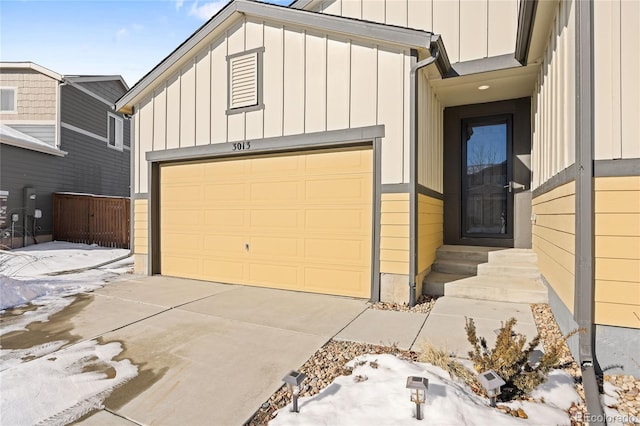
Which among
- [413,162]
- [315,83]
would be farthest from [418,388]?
[315,83]

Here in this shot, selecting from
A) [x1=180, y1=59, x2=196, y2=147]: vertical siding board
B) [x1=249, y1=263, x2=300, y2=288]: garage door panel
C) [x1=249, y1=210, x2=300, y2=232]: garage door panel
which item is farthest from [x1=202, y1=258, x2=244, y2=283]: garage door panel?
[x1=180, y1=59, x2=196, y2=147]: vertical siding board

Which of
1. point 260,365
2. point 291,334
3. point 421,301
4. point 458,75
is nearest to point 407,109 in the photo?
point 458,75

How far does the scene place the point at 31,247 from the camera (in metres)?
10.2

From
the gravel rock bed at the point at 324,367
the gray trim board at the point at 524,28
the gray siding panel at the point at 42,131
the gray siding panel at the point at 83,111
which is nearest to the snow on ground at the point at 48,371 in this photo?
the gravel rock bed at the point at 324,367

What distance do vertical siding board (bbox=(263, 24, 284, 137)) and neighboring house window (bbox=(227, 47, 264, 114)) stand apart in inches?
5.7

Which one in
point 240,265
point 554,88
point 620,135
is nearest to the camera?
point 620,135

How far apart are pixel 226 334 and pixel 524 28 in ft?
18.1

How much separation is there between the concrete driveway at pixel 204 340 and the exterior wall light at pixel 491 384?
4.88 feet

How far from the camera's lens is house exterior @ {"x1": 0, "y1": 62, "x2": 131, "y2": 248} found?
33.7 feet

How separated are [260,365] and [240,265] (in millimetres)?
3396

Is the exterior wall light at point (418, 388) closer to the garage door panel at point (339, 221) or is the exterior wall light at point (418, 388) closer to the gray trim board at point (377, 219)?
the gray trim board at point (377, 219)

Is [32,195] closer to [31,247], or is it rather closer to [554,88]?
[31,247]

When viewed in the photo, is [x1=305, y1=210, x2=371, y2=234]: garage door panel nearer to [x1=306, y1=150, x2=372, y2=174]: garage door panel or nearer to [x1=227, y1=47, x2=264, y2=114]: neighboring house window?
[x1=306, y1=150, x2=372, y2=174]: garage door panel

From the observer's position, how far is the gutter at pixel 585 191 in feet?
8.70
